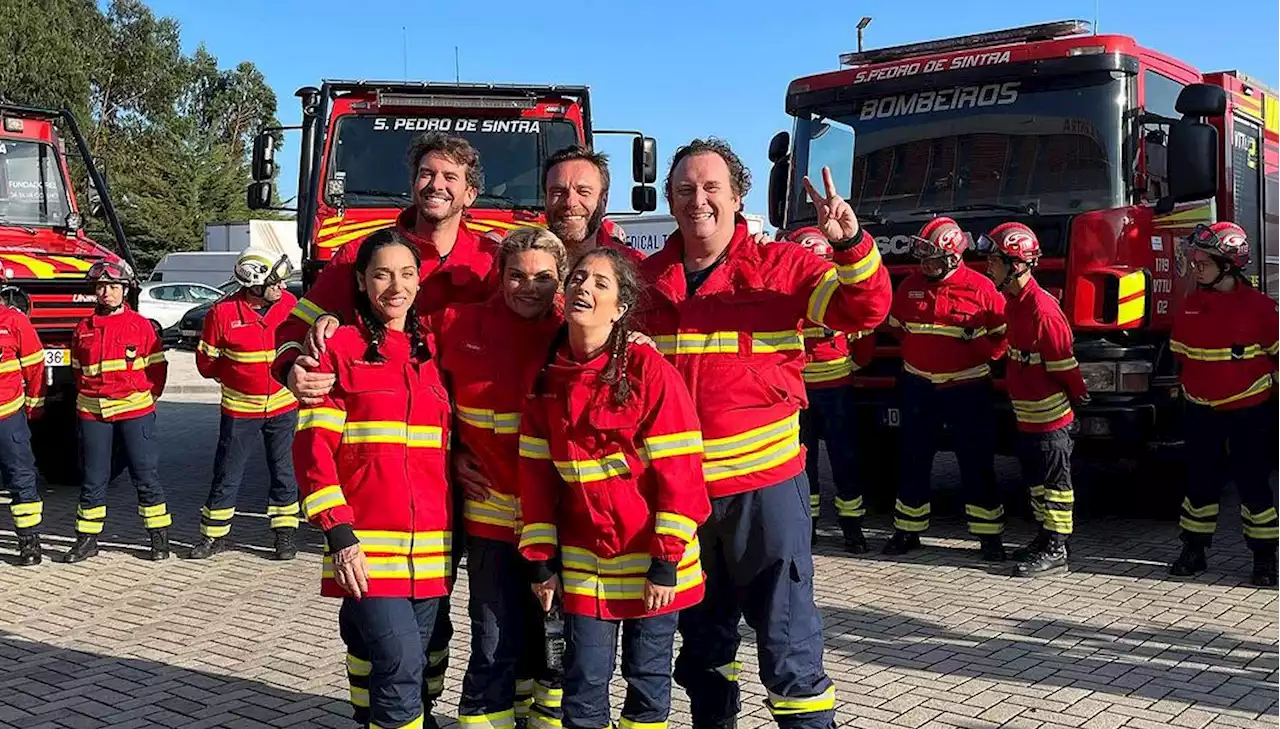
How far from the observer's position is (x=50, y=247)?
10906 mm

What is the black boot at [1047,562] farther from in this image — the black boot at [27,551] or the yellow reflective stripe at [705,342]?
the black boot at [27,551]

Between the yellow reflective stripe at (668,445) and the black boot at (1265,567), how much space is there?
463 centimetres

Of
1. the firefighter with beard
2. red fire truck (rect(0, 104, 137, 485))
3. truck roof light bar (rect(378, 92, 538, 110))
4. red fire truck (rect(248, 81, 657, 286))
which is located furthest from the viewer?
red fire truck (rect(0, 104, 137, 485))

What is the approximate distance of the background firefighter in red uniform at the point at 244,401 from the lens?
26.6ft

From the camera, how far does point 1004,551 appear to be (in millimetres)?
7684

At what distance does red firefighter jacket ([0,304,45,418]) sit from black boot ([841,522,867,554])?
5.27 metres

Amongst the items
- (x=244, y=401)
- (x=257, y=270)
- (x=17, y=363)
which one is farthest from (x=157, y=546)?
(x=257, y=270)

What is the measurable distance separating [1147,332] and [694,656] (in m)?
4.90

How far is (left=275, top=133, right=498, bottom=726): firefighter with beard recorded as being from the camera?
13.9 ft

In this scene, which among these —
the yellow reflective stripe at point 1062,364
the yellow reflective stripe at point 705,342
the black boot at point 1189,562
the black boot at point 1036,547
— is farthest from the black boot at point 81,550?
the black boot at point 1189,562

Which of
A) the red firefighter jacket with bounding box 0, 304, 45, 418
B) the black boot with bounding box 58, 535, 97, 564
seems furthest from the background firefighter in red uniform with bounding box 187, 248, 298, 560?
the red firefighter jacket with bounding box 0, 304, 45, 418

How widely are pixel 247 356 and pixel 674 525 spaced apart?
208 inches

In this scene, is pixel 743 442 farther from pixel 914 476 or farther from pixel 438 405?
pixel 914 476

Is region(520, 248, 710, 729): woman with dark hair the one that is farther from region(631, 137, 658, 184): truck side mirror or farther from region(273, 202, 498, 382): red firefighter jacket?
region(631, 137, 658, 184): truck side mirror
